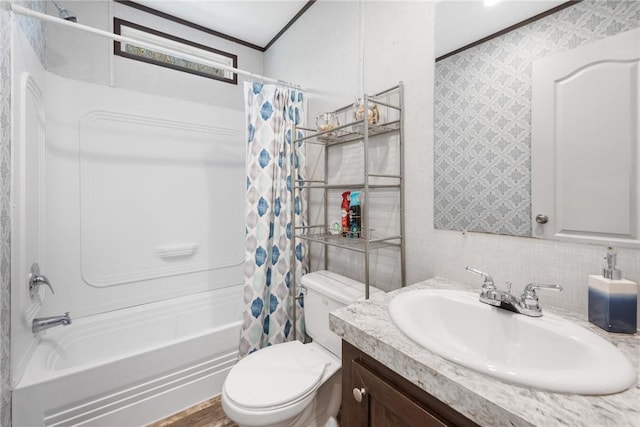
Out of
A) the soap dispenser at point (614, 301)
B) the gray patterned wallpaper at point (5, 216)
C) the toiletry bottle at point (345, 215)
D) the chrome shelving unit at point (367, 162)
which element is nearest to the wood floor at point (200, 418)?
the gray patterned wallpaper at point (5, 216)

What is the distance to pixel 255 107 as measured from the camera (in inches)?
65.4

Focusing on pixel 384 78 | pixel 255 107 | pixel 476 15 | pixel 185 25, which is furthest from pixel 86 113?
pixel 476 15

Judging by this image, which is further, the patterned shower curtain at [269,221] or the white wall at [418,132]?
the patterned shower curtain at [269,221]

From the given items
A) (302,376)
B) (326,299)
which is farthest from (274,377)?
(326,299)

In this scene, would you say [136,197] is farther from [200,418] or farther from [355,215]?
[355,215]

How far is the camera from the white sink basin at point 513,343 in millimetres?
496

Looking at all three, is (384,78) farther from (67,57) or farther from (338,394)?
(67,57)

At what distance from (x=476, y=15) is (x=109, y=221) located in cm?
241

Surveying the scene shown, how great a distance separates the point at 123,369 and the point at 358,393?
130 centimetres

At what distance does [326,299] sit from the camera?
139 cm

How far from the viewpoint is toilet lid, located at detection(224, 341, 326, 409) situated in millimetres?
1048

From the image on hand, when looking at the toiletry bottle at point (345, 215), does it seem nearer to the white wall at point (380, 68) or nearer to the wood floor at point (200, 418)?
the white wall at point (380, 68)

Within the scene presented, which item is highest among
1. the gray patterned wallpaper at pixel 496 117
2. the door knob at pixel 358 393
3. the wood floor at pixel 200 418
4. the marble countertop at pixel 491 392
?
A: the gray patterned wallpaper at pixel 496 117

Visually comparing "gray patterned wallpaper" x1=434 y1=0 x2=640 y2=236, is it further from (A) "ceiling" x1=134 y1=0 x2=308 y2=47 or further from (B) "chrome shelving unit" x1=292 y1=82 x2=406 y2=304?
(A) "ceiling" x1=134 y1=0 x2=308 y2=47
